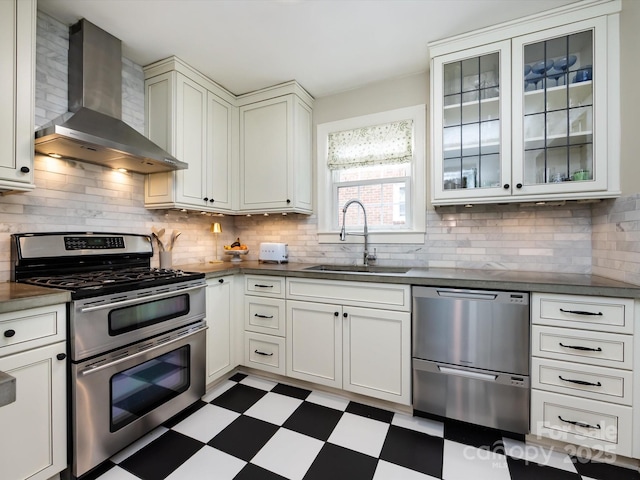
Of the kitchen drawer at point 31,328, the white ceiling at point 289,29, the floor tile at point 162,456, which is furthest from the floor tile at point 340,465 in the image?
the white ceiling at point 289,29

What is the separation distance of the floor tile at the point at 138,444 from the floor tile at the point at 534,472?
1.97m

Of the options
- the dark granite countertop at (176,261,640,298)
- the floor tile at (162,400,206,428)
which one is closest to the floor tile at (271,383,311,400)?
the floor tile at (162,400,206,428)

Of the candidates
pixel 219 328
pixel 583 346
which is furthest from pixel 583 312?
pixel 219 328

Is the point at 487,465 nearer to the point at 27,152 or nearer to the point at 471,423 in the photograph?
the point at 471,423

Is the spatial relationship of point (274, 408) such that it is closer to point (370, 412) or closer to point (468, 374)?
point (370, 412)

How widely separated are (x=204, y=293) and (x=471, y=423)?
6.32 feet

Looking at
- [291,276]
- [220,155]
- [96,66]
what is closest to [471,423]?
[291,276]

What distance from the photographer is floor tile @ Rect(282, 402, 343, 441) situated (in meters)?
1.83

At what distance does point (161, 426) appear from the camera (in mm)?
1885

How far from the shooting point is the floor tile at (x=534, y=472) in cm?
148

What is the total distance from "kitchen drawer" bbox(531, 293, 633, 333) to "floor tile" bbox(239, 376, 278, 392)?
1.90 meters

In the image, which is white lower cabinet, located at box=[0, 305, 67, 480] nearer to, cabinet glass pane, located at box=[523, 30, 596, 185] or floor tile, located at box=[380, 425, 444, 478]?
floor tile, located at box=[380, 425, 444, 478]

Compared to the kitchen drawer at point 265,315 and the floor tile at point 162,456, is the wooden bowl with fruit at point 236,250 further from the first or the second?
the floor tile at point 162,456

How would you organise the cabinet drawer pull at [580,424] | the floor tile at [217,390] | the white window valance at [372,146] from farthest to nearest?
the white window valance at [372,146], the floor tile at [217,390], the cabinet drawer pull at [580,424]
